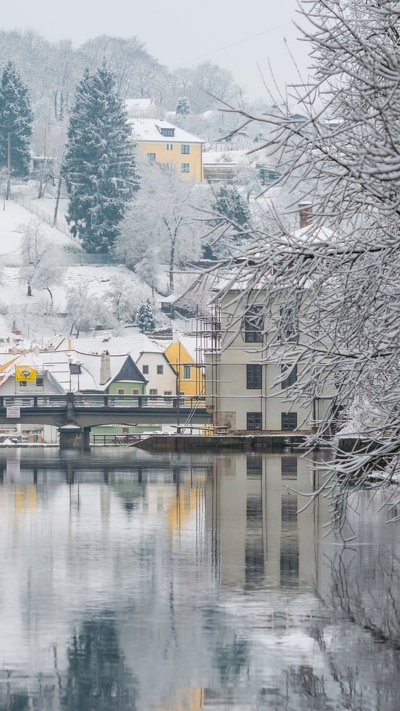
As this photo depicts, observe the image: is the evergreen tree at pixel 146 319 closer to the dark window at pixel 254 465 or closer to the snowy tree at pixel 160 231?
the snowy tree at pixel 160 231

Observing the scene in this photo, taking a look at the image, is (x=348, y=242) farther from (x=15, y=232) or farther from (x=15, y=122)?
(x=15, y=122)

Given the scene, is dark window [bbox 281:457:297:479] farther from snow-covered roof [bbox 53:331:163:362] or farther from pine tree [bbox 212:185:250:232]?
snow-covered roof [bbox 53:331:163:362]

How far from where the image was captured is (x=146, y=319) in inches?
4926

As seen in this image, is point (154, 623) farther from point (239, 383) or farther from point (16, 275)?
point (16, 275)

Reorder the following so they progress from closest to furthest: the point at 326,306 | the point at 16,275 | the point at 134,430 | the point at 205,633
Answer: the point at 326,306, the point at 205,633, the point at 134,430, the point at 16,275

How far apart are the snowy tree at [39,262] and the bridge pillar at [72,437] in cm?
6106

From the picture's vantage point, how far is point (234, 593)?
15594 millimetres

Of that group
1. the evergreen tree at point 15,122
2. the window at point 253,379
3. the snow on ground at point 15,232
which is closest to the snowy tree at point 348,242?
the window at point 253,379

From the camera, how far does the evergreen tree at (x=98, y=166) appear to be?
141 metres

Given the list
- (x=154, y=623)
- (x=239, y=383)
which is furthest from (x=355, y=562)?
(x=239, y=383)

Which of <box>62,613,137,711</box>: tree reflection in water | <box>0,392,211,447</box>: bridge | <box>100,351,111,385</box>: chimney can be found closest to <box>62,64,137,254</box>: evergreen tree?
<box>100,351,111,385</box>: chimney

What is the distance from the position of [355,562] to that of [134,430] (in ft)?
264

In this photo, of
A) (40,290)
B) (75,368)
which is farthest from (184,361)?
(40,290)

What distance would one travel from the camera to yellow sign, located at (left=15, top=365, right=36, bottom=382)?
3674 inches
